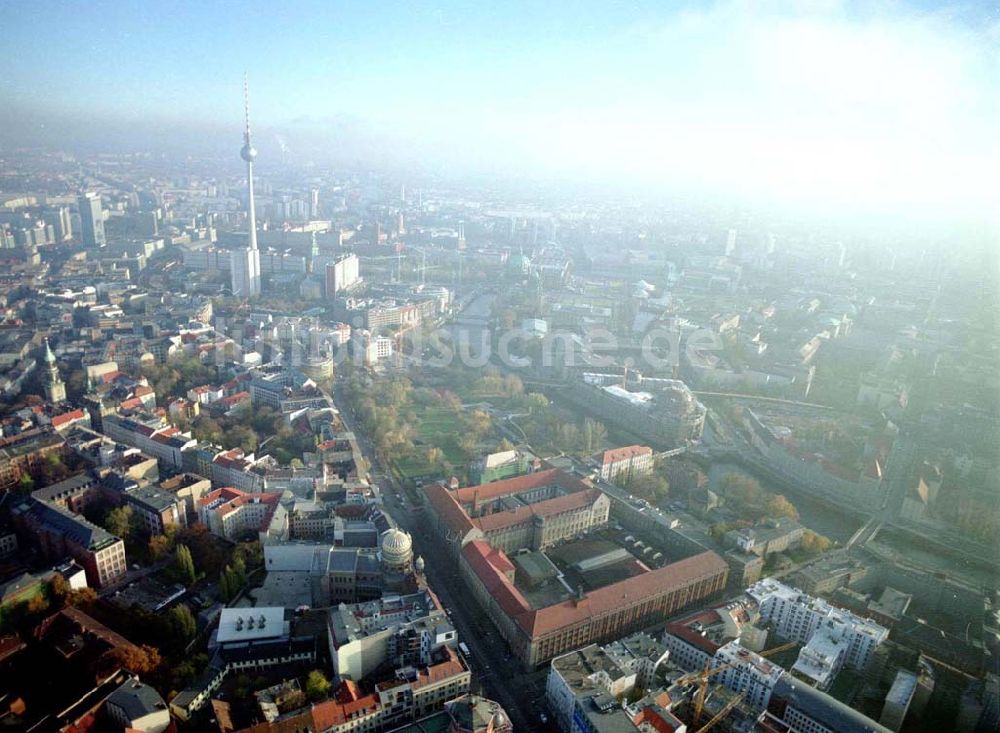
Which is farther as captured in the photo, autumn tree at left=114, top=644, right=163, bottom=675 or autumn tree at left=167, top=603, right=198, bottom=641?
autumn tree at left=167, top=603, right=198, bottom=641

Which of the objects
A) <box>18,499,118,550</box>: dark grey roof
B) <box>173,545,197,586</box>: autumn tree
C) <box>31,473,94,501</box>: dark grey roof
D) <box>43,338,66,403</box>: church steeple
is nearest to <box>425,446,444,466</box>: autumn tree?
<box>173,545,197,586</box>: autumn tree

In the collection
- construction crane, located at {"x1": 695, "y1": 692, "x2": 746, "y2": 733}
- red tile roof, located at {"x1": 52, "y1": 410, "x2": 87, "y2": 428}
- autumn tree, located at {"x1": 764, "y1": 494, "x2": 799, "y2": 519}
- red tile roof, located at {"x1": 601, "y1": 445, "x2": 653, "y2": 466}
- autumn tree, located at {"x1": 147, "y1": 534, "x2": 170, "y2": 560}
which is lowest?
autumn tree, located at {"x1": 147, "y1": 534, "x2": 170, "y2": 560}

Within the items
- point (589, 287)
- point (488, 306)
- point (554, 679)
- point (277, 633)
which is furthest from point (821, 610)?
point (589, 287)

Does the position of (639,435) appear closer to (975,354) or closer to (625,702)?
(625,702)

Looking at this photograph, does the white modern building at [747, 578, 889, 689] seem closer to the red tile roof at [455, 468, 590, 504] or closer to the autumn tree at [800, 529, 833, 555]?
the autumn tree at [800, 529, 833, 555]

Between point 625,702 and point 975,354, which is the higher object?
point 975,354

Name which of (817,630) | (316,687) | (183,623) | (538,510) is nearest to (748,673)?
(817,630)
